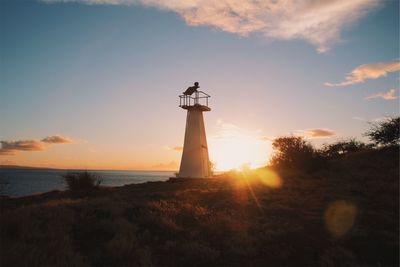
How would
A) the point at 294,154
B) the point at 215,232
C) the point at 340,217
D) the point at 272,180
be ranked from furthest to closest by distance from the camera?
the point at 294,154
the point at 272,180
the point at 340,217
the point at 215,232

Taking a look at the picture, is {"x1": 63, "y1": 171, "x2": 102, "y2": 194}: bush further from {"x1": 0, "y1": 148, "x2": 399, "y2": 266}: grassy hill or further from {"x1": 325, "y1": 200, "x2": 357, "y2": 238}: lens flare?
{"x1": 325, "y1": 200, "x2": 357, "y2": 238}: lens flare

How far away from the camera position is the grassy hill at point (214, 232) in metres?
8.50

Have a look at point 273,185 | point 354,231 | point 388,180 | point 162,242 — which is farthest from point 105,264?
point 388,180

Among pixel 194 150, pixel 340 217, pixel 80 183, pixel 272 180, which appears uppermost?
pixel 194 150

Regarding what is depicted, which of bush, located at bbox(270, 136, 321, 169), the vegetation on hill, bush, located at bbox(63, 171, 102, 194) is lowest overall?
the vegetation on hill

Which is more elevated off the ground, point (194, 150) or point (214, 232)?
point (194, 150)

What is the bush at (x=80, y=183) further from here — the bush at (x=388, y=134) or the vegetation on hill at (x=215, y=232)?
the bush at (x=388, y=134)

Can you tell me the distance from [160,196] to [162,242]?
26.6ft

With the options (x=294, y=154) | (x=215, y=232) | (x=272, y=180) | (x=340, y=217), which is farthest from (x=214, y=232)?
(x=294, y=154)

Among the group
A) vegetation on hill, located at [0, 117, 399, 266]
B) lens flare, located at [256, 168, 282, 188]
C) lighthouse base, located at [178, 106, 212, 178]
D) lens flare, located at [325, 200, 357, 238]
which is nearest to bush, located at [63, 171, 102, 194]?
vegetation on hill, located at [0, 117, 399, 266]

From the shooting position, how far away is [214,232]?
35.8 ft

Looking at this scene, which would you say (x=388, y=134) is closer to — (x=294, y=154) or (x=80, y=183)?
(x=294, y=154)

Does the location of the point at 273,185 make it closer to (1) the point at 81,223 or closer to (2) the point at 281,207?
(2) the point at 281,207

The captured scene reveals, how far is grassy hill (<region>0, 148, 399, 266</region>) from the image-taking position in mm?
8500
